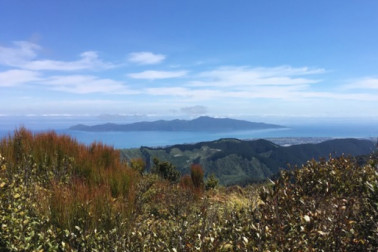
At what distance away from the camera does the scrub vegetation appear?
2.75 meters

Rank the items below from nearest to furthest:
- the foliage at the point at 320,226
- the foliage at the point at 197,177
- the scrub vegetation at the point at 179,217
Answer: the foliage at the point at 320,226 → the scrub vegetation at the point at 179,217 → the foliage at the point at 197,177

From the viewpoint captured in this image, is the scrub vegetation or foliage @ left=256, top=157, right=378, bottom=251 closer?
foliage @ left=256, top=157, right=378, bottom=251

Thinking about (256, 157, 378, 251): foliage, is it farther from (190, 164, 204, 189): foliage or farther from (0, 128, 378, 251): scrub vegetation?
(190, 164, 204, 189): foliage

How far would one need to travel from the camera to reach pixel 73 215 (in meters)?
3.87

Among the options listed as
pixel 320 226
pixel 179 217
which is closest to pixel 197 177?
pixel 179 217

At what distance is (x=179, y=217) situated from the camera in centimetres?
377

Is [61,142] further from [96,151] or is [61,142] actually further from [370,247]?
[370,247]

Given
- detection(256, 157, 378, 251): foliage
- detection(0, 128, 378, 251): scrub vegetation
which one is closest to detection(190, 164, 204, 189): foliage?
detection(0, 128, 378, 251): scrub vegetation

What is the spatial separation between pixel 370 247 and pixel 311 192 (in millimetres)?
2095

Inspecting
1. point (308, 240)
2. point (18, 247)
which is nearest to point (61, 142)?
point (18, 247)

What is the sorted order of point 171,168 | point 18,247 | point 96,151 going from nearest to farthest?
1. point 18,247
2. point 96,151
3. point 171,168

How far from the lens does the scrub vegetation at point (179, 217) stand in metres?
2.75

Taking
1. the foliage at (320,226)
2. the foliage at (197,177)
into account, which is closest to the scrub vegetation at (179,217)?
the foliage at (320,226)

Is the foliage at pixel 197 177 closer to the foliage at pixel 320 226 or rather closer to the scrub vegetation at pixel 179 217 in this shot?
the scrub vegetation at pixel 179 217
